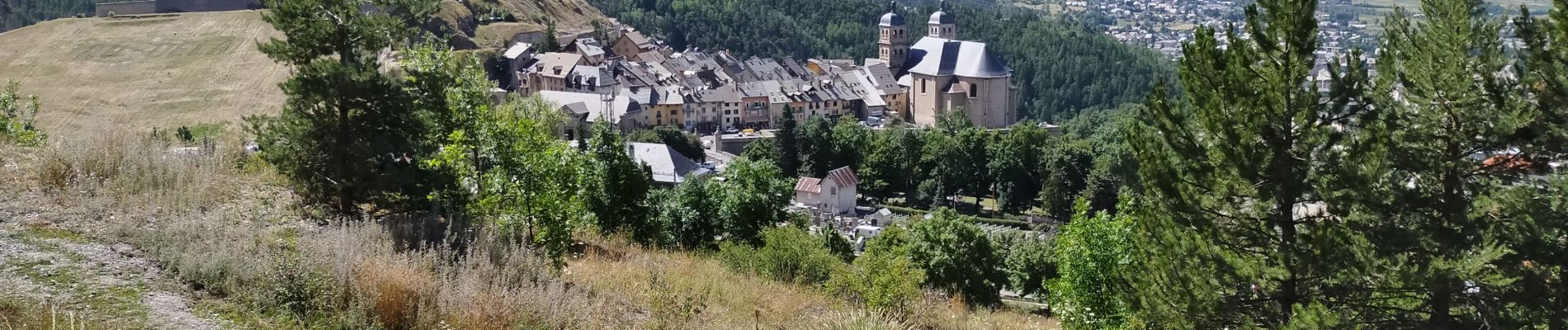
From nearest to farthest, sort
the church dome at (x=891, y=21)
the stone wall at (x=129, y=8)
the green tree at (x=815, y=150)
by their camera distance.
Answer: the green tree at (x=815, y=150) < the church dome at (x=891, y=21) < the stone wall at (x=129, y=8)

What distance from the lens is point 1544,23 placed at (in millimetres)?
8055

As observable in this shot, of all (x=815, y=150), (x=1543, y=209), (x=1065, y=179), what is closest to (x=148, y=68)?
(x=815, y=150)

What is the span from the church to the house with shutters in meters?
19.4

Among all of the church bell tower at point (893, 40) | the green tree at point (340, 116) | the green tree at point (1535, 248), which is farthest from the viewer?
the church bell tower at point (893, 40)

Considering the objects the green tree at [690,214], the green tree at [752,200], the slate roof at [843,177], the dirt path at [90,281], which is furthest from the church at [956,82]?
the dirt path at [90,281]

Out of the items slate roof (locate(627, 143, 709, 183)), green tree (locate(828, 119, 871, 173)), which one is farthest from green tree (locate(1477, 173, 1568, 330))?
green tree (locate(828, 119, 871, 173))

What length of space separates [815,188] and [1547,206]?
3211 centimetres

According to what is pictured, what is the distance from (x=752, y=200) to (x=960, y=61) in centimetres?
4887

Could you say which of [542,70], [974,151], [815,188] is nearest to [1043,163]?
[974,151]

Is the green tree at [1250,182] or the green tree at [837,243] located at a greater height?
the green tree at [1250,182]

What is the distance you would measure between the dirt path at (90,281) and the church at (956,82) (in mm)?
53615

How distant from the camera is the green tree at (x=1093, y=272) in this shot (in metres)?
9.89

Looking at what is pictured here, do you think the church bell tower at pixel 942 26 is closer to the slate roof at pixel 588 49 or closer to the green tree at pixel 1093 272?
the slate roof at pixel 588 49

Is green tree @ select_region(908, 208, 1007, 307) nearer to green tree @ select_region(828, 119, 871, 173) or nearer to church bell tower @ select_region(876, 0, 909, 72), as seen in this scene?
green tree @ select_region(828, 119, 871, 173)
